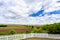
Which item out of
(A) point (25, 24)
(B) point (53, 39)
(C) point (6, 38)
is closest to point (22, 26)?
(A) point (25, 24)

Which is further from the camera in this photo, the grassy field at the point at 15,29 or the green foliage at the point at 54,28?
the green foliage at the point at 54,28

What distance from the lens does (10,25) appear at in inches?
862

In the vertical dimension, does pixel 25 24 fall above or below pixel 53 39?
above

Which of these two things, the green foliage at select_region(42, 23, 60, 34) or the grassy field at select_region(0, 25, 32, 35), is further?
the green foliage at select_region(42, 23, 60, 34)

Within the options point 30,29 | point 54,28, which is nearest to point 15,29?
point 30,29

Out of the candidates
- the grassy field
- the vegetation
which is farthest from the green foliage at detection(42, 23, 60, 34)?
the grassy field

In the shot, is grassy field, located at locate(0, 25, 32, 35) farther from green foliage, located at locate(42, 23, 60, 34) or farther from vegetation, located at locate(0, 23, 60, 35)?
green foliage, located at locate(42, 23, 60, 34)

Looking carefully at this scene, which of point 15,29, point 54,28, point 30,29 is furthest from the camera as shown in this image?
point 30,29

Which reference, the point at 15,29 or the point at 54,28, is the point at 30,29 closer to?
the point at 15,29

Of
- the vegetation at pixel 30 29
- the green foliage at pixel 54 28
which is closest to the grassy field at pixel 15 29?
the vegetation at pixel 30 29

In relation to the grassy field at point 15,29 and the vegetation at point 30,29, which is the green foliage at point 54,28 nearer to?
the vegetation at point 30,29

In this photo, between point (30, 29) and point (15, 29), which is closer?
point (15, 29)

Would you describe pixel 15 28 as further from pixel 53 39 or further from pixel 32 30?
pixel 53 39

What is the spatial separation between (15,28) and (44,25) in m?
3.94
